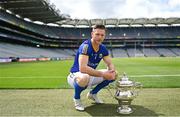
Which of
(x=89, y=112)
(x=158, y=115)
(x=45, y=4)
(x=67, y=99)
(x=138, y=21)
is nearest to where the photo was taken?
(x=158, y=115)

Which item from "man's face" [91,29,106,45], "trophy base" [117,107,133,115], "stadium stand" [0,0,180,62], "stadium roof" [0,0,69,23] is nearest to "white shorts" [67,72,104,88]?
"man's face" [91,29,106,45]

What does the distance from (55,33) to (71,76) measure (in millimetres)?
114975

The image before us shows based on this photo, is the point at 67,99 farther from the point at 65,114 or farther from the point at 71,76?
the point at 65,114

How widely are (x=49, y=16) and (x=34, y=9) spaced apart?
13924 mm

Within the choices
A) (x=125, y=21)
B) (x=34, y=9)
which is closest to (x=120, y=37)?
(x=125, y=21)

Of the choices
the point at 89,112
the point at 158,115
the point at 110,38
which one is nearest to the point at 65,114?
the point at 89,112

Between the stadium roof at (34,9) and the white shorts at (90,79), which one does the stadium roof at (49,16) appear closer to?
the stadium roof at (34,9)

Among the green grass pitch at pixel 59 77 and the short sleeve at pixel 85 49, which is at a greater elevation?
the short sleeve at pixel 85 49

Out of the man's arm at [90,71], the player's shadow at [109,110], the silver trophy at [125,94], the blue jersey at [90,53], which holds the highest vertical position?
the blue jersey at [90,53]

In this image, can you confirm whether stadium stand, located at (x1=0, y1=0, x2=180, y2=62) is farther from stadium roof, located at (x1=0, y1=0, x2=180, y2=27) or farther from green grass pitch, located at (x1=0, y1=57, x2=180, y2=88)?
green grass pitch, located at (x1=0, y1=57, x2=180, y2=88)

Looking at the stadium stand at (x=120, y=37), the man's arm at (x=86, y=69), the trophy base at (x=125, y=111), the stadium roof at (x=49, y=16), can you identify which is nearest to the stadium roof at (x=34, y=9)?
the stadium roof at (x=49, y=16)

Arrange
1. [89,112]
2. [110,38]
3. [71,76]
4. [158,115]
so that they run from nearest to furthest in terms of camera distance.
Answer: [158,115], [89,112], [71,76], [110,38]

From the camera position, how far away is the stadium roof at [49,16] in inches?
2813

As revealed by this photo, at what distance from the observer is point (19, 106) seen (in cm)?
688
